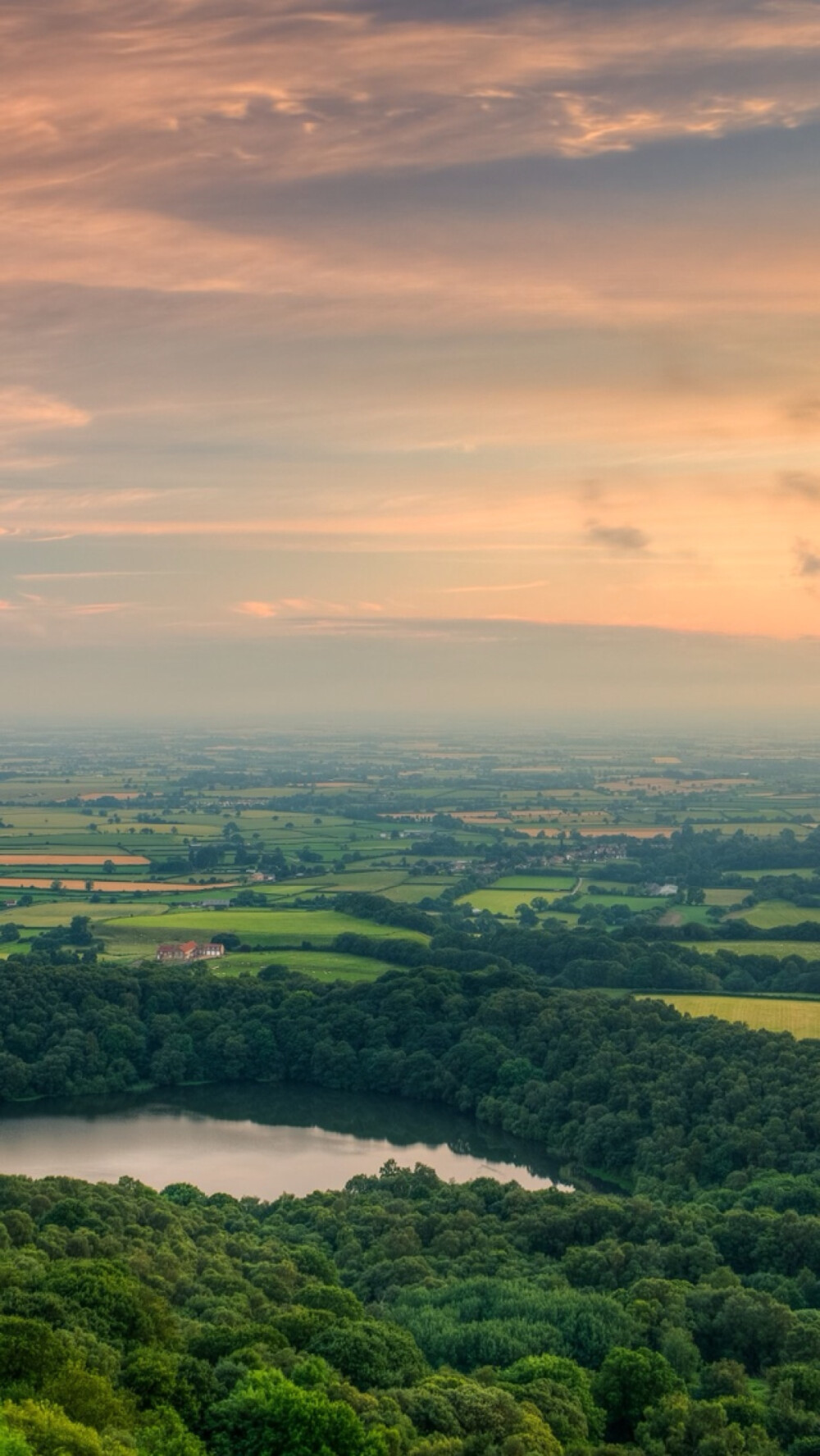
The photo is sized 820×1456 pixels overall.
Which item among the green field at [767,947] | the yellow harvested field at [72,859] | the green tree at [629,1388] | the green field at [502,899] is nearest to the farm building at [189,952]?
the green field at [502,899]

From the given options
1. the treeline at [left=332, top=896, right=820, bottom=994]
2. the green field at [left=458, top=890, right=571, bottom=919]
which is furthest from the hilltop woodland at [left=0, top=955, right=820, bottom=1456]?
the green field at [left=458, top=890, right=571, bottom=919]

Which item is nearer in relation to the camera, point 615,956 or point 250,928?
point 615,956

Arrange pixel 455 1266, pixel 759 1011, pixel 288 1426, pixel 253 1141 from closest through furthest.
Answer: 1. pixel 288 1426
2. pixel 455 1266
3. pixel 253 1141
4. pixel 759 1011

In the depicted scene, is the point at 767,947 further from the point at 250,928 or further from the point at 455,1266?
the point at 455,1266

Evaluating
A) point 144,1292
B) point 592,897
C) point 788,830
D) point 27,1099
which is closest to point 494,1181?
point 144,1292

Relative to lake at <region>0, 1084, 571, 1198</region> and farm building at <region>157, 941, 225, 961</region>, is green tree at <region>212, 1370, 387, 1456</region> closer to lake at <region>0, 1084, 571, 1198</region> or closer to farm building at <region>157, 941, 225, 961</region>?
lake at <region>0, 1084, 571, 1198</region>

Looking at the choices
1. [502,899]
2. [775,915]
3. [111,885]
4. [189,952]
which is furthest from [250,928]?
[775,915]
